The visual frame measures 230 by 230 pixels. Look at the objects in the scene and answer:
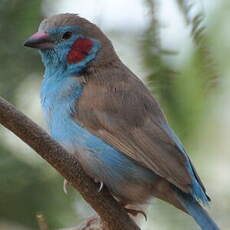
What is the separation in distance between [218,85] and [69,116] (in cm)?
150

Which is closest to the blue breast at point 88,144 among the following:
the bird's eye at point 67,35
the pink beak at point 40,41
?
the pink beak at point 40,41

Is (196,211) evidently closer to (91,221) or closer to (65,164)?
(91,221)

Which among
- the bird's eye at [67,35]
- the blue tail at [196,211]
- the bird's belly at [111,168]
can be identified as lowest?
the blue tail at [196,211]

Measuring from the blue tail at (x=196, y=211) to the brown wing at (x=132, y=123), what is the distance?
0.37ft

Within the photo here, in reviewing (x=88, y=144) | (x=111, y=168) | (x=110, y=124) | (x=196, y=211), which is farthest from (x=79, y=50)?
(x=196, y=211)

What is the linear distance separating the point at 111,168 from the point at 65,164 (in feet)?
2.53

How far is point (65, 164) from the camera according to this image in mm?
2865

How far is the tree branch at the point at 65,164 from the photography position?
2.57m

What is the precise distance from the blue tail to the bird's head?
3.76 feet

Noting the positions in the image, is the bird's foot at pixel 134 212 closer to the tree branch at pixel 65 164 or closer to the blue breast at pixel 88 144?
the blue breast at pixel 88 144

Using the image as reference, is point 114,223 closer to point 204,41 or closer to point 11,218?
point 11,218

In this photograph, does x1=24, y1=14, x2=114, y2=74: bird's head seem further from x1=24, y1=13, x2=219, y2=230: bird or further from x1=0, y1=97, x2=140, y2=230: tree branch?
x1=0, y1=97, x2=140, y2=230: tree branch

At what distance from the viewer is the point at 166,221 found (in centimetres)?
370

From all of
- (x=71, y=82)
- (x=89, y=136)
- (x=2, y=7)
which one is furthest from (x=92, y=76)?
(x=2, y=7)
